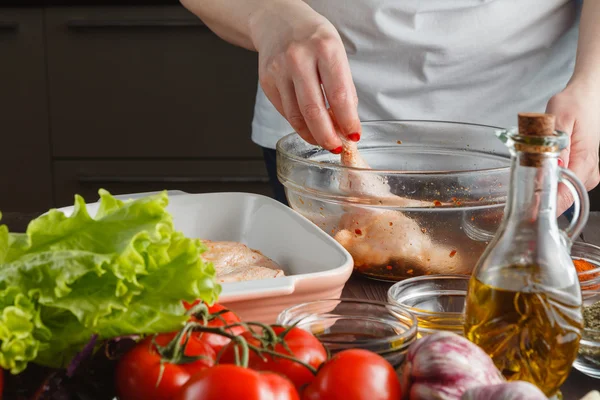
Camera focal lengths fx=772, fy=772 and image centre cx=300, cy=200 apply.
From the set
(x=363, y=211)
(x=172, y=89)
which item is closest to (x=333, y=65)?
(x=363, y=211)

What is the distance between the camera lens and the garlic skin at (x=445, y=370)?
52 cm

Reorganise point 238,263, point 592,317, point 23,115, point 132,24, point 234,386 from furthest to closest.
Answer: point 23,115 → point 132,24 → point 238,263 → point 592,317 → point 234,386

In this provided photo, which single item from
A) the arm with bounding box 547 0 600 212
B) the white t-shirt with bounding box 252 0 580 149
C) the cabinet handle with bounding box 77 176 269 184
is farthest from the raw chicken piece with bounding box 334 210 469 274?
the cabinet handle with bounding box 77 176 269 184

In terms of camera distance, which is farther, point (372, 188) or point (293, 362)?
point (372, 188)

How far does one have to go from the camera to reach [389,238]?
94cm

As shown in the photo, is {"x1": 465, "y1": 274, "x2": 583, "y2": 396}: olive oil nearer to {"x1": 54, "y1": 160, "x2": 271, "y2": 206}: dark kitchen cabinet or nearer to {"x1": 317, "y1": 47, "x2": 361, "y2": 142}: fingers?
{"x1": 317, "y1": 47, "x2": 361, "y2": 142}: fingers

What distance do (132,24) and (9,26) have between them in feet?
1.19

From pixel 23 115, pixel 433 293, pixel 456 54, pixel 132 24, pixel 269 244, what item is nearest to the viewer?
pixel 433 293

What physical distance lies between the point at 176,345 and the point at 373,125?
2.38ft

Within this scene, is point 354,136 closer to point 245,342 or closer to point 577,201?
point 577,201

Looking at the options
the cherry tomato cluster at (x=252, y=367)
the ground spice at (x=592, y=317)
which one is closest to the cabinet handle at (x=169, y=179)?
the ground spice at (x=592, y=317)

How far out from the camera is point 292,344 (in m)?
0.56

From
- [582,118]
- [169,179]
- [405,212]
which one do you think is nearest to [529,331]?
[405,212]

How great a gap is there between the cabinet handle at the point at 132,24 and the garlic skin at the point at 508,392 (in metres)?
1.92
